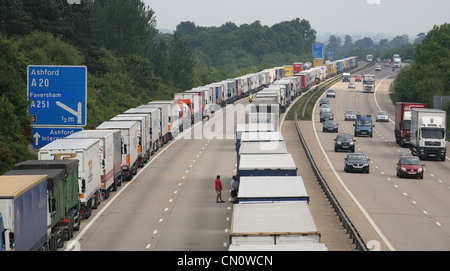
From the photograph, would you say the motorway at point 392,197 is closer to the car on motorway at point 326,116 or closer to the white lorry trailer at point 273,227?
the white lorry trailer at point 273,227

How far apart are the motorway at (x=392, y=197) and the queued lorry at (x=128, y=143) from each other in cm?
1185

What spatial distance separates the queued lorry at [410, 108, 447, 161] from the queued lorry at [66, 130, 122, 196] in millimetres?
25006

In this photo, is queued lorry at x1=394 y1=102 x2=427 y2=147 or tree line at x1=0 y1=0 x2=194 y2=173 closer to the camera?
tree line at x1=0 y1=0 x2=194 y2=173

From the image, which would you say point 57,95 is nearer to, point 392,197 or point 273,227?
point 273,227

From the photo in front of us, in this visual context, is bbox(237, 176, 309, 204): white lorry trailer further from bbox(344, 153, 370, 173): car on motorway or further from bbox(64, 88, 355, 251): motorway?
bbox(344, 153, 370, 173): car on motorway

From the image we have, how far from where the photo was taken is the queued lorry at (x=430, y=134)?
5884 cm

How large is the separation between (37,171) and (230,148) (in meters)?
40.6

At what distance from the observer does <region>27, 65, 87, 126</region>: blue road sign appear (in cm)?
2867

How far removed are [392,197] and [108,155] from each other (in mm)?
14459

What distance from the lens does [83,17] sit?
97188 millimetres

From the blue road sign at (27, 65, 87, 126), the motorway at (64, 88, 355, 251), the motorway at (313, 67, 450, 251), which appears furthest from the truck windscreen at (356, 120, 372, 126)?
the blue road sign at (27, 65, 87, 126)

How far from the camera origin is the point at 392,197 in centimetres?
4103

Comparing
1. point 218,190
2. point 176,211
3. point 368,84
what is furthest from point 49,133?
point 368,84
